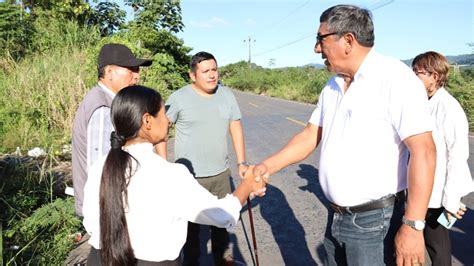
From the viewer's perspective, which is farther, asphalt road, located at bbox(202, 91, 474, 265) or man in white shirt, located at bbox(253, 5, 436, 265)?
asphalt road, located at bbox(202, 91, 474, 265)

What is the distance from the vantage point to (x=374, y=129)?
1.78 metres

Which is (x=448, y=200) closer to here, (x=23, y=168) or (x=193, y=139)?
(x=193, y=139)

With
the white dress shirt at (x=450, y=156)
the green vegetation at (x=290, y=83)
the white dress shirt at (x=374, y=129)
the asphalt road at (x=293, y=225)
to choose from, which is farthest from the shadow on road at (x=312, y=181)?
the green vegetation at (x=290, y=83)

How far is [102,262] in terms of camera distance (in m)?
1.72

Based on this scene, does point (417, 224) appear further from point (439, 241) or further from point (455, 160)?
point (439, 241)

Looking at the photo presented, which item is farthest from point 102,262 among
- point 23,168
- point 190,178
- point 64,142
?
point 64,142

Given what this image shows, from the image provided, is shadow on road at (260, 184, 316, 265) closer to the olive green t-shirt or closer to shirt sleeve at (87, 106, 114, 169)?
the olive green t-shirt

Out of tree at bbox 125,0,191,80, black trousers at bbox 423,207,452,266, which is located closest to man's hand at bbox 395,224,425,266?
black trousers at bbox 423,207,452,266

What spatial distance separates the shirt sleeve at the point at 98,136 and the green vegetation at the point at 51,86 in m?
1.03

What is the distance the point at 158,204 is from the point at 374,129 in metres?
1.02

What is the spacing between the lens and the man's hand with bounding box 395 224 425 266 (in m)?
1.69

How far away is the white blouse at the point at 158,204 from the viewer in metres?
1.60

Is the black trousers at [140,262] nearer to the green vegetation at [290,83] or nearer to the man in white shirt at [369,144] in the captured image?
the man in white shirt at [369,144]

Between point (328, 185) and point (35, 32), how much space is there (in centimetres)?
1148
